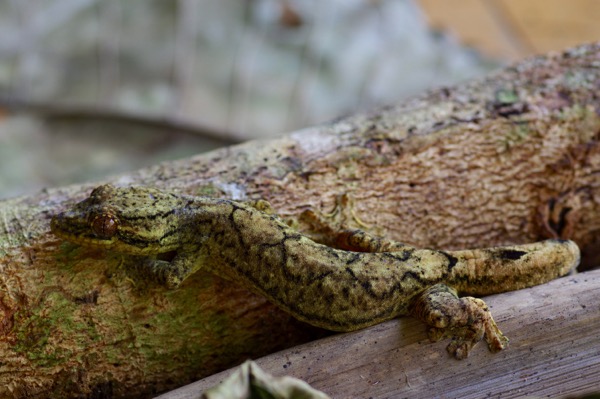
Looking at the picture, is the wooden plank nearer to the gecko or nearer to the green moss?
the gecko

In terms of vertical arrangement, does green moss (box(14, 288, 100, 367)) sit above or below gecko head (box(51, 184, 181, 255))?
below

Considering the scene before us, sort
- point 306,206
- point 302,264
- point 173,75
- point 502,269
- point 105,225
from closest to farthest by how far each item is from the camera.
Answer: point 105,225 < point 302,264 < point 502,269 < point 306,206 < point 173,75

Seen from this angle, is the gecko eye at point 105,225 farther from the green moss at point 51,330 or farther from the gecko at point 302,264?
the green moss at point 51,330

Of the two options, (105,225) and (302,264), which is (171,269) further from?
(302,264)

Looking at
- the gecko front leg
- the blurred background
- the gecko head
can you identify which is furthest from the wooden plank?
the blurred background

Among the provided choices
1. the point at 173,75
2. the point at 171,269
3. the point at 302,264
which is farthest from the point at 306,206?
the point at 173,75

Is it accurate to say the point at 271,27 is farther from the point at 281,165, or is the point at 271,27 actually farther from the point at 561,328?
the point at 561,328

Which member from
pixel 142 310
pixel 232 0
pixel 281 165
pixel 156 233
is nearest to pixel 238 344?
pixel 142 310
